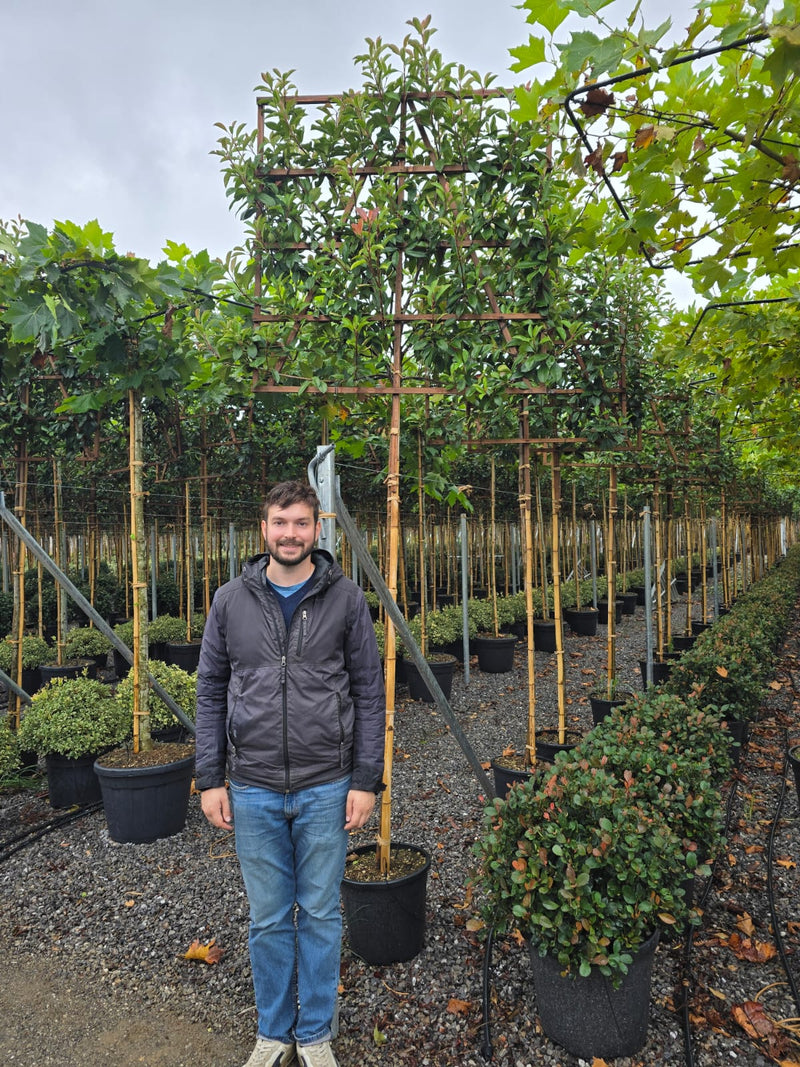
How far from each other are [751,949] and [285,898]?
218cm

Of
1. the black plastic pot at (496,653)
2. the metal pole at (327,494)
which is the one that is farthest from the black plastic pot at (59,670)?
the metal pole at (327,494)

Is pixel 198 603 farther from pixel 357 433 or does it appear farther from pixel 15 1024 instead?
pixel 15 1024

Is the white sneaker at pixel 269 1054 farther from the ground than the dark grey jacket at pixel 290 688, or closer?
closer

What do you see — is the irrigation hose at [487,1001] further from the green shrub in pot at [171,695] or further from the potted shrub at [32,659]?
the potted shrub at [32,659]

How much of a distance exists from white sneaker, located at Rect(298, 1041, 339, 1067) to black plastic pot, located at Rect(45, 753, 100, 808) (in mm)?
3165

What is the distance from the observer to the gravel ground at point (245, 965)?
2.57 meters

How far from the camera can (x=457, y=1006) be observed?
2746 millimetres

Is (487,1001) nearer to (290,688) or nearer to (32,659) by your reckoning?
(290,688)

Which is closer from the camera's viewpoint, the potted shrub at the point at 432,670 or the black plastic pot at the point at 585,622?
the potted shrub at the point at 432,670

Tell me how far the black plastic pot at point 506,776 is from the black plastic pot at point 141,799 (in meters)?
2.02

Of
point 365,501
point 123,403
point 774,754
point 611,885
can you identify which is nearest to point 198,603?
point 365,501

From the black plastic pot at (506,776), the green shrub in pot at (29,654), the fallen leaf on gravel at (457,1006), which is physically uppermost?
the green shrub in pot at (29,654)

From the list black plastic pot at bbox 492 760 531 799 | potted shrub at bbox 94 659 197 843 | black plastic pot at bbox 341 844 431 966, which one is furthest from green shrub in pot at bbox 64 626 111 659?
black plastic pot at bbox 341 844 431 966

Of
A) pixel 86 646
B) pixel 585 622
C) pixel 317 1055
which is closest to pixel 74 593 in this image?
pixel 317 1055
